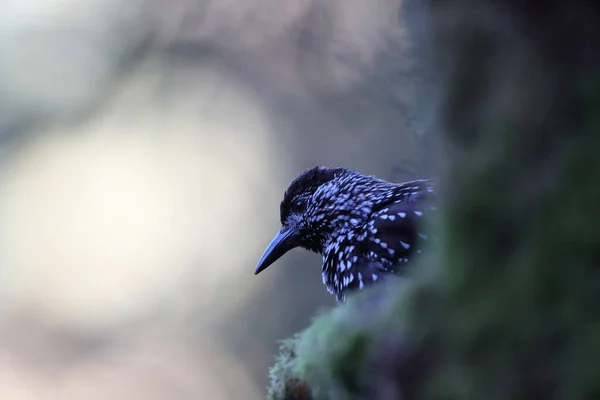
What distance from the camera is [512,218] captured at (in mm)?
1127

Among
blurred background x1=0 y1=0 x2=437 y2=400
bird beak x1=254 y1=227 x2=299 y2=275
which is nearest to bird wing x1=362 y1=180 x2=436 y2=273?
bird beak x1=254 y1=227 x2=299 y2=275

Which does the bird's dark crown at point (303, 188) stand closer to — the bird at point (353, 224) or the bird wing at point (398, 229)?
the bird at point (353, 224)

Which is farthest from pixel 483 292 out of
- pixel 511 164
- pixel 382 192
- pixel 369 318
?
pixel 382 192

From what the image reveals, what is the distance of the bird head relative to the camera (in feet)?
10.8

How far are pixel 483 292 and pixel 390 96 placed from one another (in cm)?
618


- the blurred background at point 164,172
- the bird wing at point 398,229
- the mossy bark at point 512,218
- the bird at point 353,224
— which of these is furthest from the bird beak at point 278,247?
the blurred background at point 164,172

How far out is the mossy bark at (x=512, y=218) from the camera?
1064mm

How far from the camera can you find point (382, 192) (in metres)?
3.27

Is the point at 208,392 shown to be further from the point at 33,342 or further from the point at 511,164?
the point at 511,164

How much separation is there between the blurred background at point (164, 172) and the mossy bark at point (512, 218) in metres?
6.63

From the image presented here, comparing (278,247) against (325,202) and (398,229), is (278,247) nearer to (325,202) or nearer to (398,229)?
(325,202)

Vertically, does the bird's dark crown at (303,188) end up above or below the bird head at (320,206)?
above

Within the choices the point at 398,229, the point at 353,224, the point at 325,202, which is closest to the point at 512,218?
the point at 398,229

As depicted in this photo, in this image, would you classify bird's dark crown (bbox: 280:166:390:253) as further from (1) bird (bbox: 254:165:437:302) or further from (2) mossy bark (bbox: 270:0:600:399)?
(2) mossy bark (bbox: 270:0:600:399)
